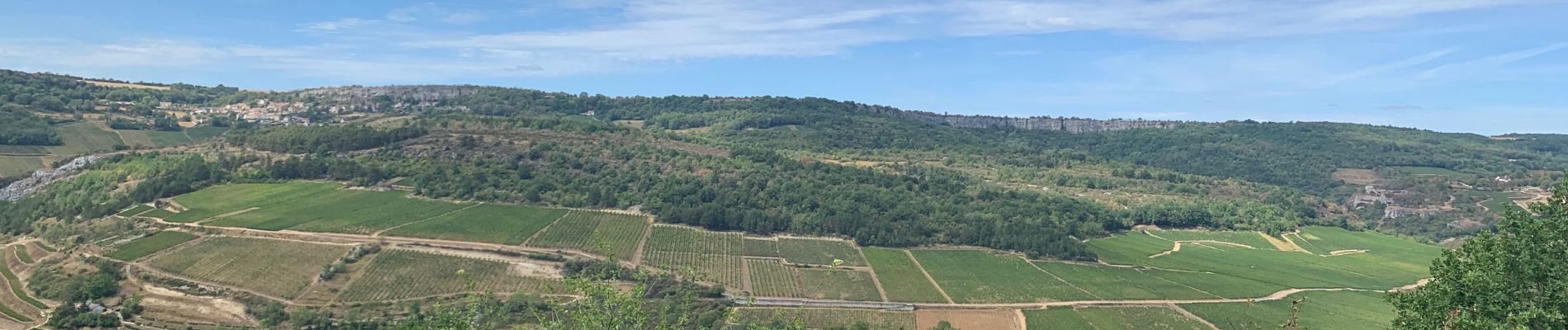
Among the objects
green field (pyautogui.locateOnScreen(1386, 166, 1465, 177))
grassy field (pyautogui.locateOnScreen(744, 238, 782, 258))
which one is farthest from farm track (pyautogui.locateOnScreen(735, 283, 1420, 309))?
green field (pyautogui.locateOnScreen(1386, 166, 1465, 177))

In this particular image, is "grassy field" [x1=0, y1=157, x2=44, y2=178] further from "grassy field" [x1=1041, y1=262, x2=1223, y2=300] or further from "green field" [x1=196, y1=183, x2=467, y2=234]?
"grassy field" [x1=1041, y1=262, x2=1223, y2=300]

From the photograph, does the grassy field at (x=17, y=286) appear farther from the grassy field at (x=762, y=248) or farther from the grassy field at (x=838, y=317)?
the grassy field at (x=762, y=248)

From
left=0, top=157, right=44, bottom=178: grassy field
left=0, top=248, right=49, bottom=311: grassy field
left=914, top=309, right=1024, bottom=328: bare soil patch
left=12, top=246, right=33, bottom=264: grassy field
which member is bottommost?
left=0, top=248, right=49, bottom=311: grassy field

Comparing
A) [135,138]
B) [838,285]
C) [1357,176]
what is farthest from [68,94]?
[1357,176]

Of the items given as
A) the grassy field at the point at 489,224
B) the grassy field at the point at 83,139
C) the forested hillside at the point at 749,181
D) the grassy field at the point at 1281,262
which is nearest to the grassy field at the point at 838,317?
the forested hillside at the point at 749,181

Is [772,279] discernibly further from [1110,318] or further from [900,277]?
[1110,318]

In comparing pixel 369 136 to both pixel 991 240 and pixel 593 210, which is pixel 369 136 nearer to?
pixel 593 210
